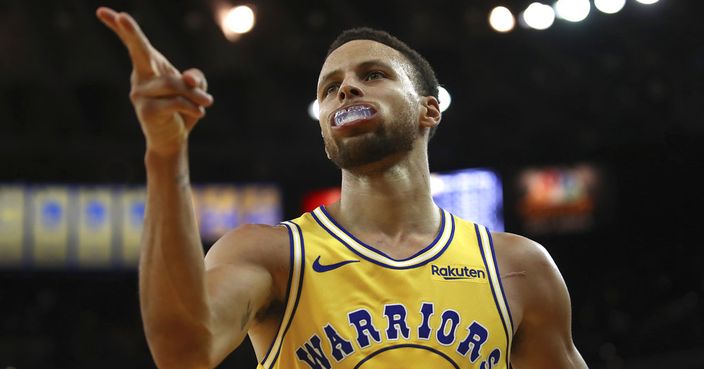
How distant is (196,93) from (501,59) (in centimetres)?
1278

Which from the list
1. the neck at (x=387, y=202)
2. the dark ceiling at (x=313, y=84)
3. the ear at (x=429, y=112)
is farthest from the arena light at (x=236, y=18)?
the neck at (x=387, y=202)

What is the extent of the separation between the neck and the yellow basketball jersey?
0.13m

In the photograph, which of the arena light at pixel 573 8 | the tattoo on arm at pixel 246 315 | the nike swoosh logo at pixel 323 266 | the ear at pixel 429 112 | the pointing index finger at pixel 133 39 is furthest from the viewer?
the arena light at pixel 573 8

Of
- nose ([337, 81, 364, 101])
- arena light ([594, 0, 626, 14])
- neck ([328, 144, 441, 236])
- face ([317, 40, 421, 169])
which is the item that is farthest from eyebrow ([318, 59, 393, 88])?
arena light ([594, 0, 626, 14])

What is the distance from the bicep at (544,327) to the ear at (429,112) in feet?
2.18

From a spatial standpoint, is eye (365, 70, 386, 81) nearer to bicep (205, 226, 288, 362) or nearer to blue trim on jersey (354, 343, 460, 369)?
bicep (205, 226, 288, 362)

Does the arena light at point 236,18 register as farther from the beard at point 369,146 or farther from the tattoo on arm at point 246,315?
the tattoo on arm at point 246,315

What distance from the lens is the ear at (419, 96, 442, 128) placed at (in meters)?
3.49

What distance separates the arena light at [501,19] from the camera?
1251cm

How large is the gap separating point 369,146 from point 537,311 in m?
0.81

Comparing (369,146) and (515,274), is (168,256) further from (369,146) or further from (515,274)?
(515,274)

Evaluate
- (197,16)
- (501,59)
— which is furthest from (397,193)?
(501,59)

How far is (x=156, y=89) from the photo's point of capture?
216 cm

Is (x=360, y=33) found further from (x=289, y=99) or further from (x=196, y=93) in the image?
(x=289, y=99)
